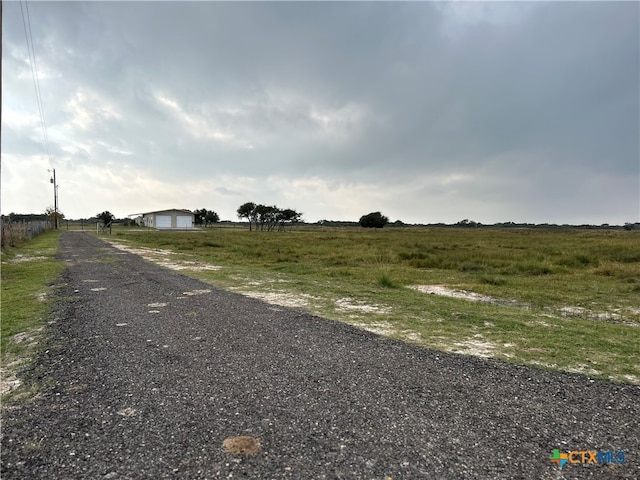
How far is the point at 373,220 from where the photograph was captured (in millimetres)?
113688

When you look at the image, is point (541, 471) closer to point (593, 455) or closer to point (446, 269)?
point (593, 455)

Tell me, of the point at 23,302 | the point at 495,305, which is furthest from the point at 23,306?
the point at 495,305

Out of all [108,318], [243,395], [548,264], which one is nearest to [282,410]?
[243,395]

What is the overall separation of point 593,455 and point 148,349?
483cm

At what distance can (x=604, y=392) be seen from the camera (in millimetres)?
3779

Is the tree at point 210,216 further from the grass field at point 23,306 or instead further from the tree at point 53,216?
the grass field at point 23,306

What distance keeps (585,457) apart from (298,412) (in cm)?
222

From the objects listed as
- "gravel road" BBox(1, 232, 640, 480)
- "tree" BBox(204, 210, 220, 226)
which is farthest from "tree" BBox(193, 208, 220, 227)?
"gravel road" BBox(1, 232, 640, 480)

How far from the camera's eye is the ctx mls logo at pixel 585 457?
2.67 metres

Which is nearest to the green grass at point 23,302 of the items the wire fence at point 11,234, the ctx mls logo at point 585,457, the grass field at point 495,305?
the grass field at point 495,305


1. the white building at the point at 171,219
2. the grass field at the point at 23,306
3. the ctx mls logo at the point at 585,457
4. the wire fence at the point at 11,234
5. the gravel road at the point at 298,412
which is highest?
the white building at the point at 171,219

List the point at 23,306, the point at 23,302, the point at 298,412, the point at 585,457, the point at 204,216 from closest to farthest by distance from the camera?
the point at 585,457
the point at 298,412
the point at 23,306
the point at 23,302
the point at 204,216

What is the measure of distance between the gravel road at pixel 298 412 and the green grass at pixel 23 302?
0.46 metres

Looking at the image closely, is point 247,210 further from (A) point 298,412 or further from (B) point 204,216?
(A) point 298,412
